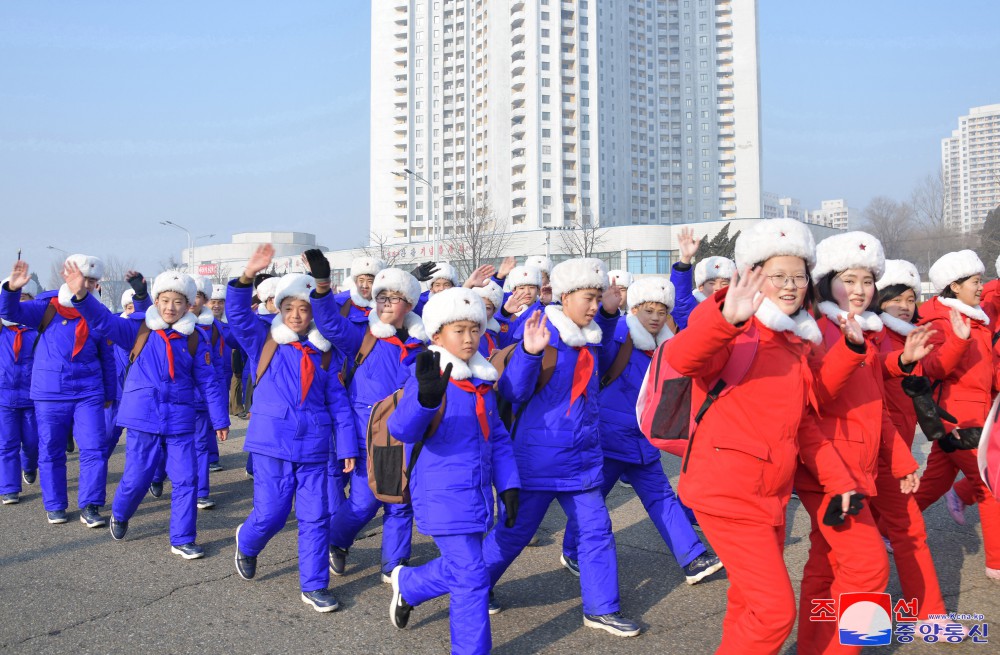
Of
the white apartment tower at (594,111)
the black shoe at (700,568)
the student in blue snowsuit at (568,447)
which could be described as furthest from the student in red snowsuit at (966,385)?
the white apartment tower at (594,111)

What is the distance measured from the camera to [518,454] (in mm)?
4395

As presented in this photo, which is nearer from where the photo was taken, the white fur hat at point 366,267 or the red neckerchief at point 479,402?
the red neckerchief at point 479,402

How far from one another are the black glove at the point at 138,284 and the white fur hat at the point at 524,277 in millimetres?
3516

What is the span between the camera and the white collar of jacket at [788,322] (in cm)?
319

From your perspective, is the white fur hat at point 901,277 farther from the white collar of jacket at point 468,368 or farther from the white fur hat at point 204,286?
the white fur hat at point 204,286

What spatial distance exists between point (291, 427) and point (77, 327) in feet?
10.8

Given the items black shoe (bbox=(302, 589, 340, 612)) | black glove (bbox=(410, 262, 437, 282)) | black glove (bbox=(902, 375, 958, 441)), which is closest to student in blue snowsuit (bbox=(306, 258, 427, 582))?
black shoe (bbox=(302, 589, 340, 612))

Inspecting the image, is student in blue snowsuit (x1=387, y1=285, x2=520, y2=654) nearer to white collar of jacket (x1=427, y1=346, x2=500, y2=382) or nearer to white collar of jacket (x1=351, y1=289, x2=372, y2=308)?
white collar of jacket (x1=427, y1=346, x2=500, y2=382)

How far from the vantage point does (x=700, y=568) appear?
4.85 meters

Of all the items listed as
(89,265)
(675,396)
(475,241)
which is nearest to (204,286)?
(89,265)

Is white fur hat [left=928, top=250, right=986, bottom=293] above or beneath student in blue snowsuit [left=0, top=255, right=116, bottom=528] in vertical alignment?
above

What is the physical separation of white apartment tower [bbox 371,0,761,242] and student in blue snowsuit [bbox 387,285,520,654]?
84.4m

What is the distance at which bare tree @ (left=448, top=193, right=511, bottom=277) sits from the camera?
156 ft

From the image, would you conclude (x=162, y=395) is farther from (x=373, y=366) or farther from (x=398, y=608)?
(x=398, y=608)
